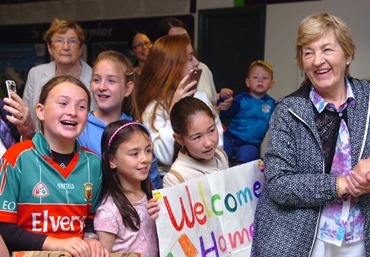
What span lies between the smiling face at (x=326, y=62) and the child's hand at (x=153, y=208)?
77cm

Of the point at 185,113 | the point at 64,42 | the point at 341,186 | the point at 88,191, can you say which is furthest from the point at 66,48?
the point at 341,186

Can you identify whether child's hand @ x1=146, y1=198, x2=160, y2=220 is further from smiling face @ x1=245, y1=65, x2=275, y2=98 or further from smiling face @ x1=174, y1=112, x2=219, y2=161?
smiling face @ x1=245, y1=65, x2=275, y2=98

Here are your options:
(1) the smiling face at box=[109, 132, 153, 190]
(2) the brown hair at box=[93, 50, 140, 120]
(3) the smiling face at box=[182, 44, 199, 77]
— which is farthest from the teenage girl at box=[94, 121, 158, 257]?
(3) the smiling face at box=[182, 44, 199, 77]

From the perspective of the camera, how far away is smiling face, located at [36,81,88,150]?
2.08 meters

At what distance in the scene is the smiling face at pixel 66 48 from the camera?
12.2ft

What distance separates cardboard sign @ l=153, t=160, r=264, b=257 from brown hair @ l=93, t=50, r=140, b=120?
0.62 meters

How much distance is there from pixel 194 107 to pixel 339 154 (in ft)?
2.67

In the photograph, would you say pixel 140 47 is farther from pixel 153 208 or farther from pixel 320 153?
pixel 320 153

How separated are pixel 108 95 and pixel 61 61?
50.3 inches

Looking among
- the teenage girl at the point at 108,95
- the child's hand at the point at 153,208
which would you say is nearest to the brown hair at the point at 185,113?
the teenage girl at the point at 108,95

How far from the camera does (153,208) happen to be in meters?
2.15

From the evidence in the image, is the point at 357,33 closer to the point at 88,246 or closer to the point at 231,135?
the point at 231,135

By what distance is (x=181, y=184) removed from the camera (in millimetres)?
2268

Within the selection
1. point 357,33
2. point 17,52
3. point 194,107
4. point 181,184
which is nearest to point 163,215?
point 181,184
